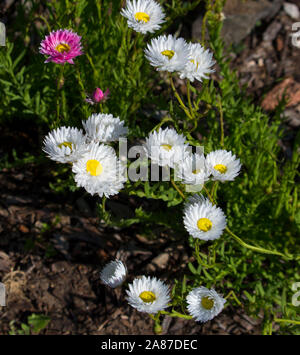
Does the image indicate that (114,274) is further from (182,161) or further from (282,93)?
(282,93)

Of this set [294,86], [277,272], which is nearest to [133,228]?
[277,272]

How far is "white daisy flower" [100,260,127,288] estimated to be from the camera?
1.56m

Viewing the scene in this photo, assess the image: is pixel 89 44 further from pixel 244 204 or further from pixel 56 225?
pixel 244 204

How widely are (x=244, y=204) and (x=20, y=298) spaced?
1.14 metres

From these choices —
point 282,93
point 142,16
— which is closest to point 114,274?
point 142,16

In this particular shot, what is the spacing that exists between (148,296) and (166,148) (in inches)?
20.6

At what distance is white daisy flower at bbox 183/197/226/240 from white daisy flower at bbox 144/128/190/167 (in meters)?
0.18

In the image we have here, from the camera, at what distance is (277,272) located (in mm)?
2025

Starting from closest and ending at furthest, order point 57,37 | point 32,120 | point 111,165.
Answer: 1. point 111,165
2. point 57,37
3. point 32,120

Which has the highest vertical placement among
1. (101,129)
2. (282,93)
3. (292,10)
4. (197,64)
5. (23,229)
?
(292,10)

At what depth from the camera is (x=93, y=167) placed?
1.46 meters

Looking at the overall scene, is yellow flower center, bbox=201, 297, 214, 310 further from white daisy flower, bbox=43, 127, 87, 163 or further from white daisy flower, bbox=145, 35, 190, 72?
white daisy flower, bbox=145, 35, 190, 72

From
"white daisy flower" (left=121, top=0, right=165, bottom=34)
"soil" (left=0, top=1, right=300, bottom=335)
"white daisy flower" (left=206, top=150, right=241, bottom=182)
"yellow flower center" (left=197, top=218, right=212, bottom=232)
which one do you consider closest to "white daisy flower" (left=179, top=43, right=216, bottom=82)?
"white daisy flower" (left=121, top=0, right=165, bottom=34)

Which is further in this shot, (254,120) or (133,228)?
(133,228)
